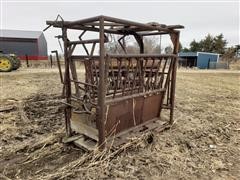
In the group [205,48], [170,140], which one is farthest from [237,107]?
[205,48]

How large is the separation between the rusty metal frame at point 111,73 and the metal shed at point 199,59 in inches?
901

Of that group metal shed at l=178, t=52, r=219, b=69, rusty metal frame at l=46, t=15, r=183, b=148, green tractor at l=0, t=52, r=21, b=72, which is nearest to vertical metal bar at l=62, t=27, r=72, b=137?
rusty metal frame at l=46, t=15, r=183, b=148

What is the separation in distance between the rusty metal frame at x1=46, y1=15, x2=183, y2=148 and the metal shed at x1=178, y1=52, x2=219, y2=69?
901 inches

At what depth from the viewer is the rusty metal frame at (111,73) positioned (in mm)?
2264

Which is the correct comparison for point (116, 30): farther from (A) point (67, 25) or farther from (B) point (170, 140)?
(B) point (170, 140)

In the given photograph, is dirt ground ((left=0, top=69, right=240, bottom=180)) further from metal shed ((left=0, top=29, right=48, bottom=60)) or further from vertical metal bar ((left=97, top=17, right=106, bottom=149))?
metal shed ((left=0, top=29, right=48, bottom=60))

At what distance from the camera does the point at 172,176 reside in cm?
213

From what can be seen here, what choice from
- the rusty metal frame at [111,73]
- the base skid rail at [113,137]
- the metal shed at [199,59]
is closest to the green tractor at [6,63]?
the rusty metal frame at [111,73]

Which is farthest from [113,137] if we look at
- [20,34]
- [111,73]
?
[20,34]

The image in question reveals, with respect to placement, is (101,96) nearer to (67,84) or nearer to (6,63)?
(67,84)

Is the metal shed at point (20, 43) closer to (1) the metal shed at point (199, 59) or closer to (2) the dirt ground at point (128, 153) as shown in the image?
(1) the metal shed at point (199, 59)

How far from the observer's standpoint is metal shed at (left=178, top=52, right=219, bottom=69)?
24.5 meters

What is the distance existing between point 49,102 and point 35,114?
821 millimetres

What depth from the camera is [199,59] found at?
24.6m
